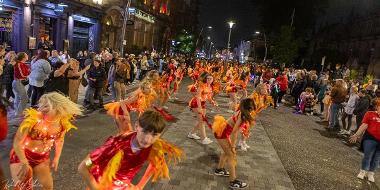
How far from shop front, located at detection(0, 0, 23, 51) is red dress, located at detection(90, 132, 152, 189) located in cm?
1866

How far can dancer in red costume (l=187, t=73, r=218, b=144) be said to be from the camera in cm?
959

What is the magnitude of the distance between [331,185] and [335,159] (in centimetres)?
251

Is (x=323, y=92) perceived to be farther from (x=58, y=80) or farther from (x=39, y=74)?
(x=39, y=74)

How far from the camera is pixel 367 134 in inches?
330

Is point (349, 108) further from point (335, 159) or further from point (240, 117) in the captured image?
point (240, 117)

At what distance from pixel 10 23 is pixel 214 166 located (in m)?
16.8

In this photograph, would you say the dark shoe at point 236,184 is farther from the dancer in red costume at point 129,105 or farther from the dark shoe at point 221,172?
the dancer in red costume at point 129,105

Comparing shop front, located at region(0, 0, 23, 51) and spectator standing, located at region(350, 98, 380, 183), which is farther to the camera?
shop front, located at region(0, 0, 23, 51)

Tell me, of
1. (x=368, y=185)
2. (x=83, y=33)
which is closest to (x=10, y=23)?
(x=83, y=33)

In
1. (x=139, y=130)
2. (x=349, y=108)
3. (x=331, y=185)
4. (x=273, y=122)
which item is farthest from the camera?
(x=273, y=122)

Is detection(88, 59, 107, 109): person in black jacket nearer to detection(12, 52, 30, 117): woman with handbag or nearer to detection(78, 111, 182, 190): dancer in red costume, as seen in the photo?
detection(12, 52, 30, 117): woman with handbag

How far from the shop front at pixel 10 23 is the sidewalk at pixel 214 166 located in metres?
13.4

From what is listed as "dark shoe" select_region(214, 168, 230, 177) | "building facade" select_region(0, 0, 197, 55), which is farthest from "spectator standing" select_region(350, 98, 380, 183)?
"building facade" select_region(0, 0, 197, 55)

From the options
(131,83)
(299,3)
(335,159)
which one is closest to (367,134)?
(335,159)
